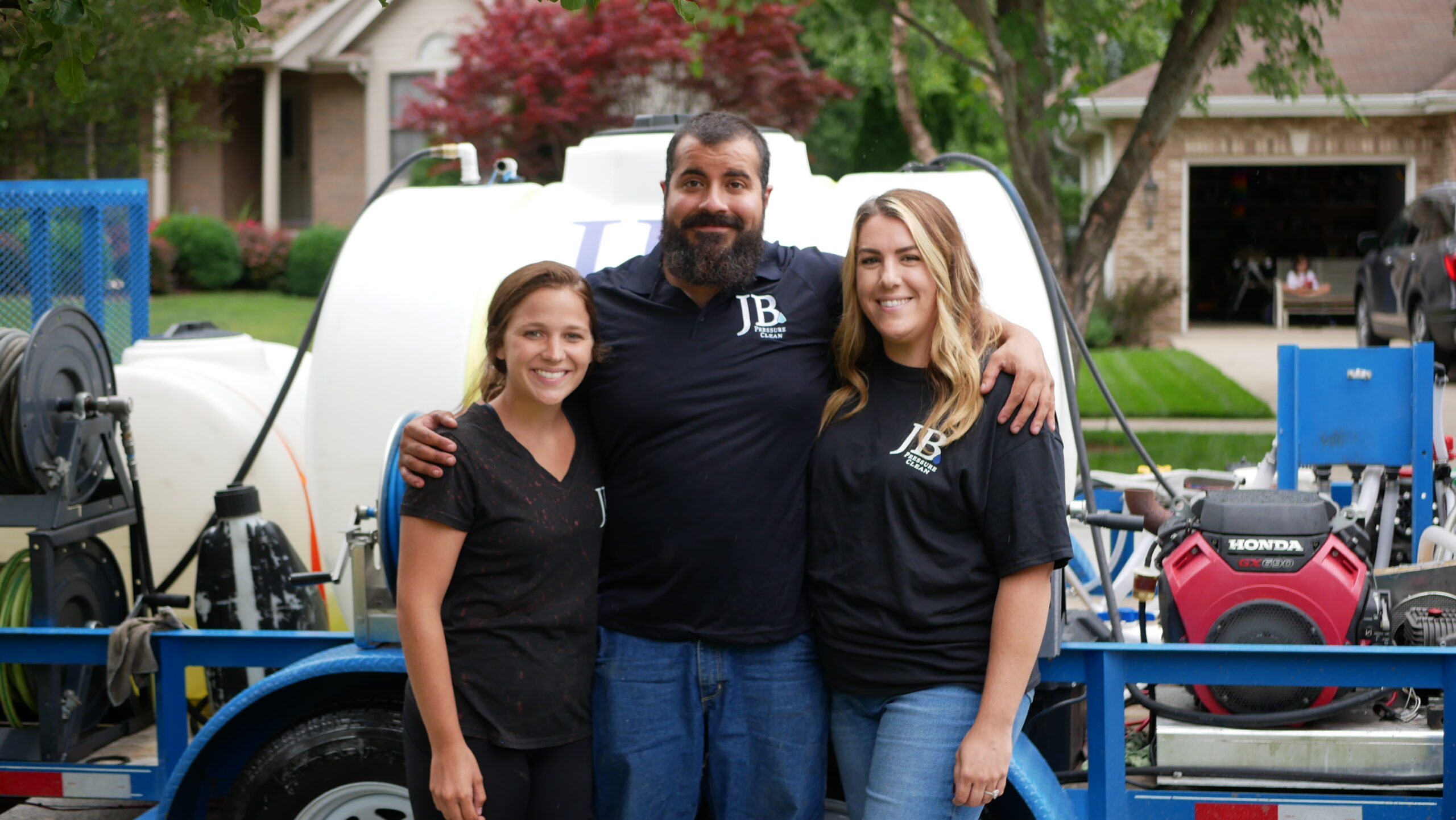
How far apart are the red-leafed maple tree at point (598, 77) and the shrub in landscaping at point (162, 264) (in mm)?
4742

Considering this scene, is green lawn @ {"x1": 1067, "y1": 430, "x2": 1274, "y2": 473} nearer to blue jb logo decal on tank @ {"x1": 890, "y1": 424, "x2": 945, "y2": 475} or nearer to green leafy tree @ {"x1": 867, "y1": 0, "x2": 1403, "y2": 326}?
green leafy tree @ {"x1": 867, "y1": 0, "x2": 1403, "y2": 326}

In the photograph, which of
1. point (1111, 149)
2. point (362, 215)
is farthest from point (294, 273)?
point (362, 215)

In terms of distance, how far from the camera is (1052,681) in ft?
10.4

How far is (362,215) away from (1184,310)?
57.0 ft

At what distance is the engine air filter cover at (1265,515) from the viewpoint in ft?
11.1

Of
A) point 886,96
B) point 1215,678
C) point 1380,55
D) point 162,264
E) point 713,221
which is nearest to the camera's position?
point 713,221

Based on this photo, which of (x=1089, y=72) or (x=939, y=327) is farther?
(x=1089, y=72)

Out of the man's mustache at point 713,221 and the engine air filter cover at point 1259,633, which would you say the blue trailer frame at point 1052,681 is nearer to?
the engine air filter cover at point 1259,633

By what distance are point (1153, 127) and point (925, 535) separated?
6367 mm

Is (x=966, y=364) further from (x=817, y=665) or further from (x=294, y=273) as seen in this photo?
(x=294, y=273)

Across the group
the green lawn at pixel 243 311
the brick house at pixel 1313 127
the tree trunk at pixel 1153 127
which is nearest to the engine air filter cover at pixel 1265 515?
the tree trunk at pixel 1153 127

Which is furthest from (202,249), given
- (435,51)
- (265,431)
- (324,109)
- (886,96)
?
(265,431)

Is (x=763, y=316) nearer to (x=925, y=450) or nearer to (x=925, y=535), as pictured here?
(x=925, y=450)

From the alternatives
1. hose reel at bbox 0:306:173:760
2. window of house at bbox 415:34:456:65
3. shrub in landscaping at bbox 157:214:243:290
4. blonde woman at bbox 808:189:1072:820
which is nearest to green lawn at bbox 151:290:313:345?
shrub in landscaping at bbox 157:214:243:290
